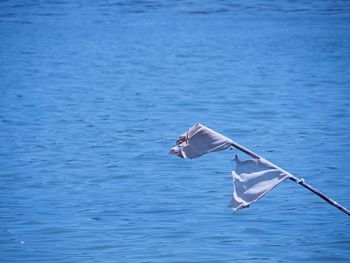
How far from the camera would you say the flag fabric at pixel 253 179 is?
7406mm

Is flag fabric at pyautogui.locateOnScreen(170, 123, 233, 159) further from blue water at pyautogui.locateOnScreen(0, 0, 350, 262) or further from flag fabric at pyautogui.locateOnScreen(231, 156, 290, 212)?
blue water at pyautogui.locateOnScreen(0, 0, 350, 262)

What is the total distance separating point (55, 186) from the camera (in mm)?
16016

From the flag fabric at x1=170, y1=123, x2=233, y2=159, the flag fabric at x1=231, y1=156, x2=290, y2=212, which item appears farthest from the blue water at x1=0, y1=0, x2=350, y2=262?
the flag fabric at x1=170, y1=123, x2=233, y2=159

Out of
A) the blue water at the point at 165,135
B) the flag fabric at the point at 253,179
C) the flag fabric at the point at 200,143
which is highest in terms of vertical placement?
the flag fabric at the point at 200,143

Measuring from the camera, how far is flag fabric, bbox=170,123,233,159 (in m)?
7.42

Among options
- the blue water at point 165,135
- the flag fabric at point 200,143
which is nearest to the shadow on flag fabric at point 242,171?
the flag fabric at point 200,143

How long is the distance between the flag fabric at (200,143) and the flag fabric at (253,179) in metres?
0.31

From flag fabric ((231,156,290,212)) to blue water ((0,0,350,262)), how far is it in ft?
13.4

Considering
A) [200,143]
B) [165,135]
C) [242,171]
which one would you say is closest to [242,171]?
[242,171]

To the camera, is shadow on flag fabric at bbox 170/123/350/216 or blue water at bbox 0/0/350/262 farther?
blue water at bbox 0/0/350/262

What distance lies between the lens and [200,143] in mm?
7477

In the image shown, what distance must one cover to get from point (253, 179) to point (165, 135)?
13922mm

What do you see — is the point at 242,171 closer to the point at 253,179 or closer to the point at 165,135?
the point at 253,179

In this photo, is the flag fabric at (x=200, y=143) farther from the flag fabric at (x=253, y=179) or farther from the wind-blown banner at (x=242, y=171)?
the flag fabric at (x=253, y=179)
